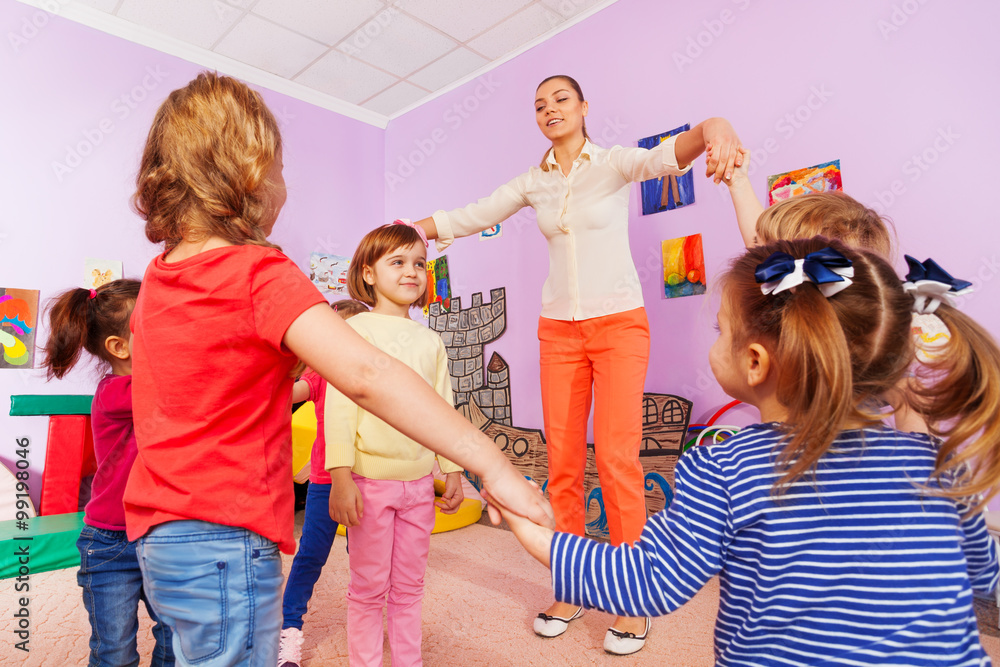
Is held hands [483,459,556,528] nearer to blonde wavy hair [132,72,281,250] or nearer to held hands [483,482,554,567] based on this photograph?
held hands [483,482,554,567]

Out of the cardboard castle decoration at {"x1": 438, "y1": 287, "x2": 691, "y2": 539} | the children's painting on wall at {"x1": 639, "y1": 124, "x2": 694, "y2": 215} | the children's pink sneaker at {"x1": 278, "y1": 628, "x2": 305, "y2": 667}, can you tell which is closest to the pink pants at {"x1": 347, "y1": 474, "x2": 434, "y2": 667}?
the children's pink sneaker at {"x1": 278, "y1": 628, "x2": 305, "y2": 667}

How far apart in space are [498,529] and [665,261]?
136 cm

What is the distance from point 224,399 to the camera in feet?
2.30

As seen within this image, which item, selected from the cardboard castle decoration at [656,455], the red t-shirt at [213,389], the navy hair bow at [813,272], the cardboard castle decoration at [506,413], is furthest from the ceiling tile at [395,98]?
the navy hair bow at [813,272]

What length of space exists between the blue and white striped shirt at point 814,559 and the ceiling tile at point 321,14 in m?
2.75

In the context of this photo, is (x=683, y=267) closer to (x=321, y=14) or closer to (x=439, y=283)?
(x=439, y=283)

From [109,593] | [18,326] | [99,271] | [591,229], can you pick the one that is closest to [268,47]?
[99,271]

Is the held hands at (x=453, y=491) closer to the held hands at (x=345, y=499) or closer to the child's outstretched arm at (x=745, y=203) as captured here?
the held hands at (x=345, y=499)

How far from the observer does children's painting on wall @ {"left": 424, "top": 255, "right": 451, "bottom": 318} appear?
10.8ft

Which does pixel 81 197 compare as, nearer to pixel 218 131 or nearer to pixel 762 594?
pixel 218 131

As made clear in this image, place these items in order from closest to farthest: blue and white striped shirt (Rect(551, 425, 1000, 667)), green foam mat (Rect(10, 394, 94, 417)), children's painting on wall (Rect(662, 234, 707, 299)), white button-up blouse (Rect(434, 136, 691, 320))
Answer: blue and white striped shirt (Rect(551, 425, 1000, 667)), white button-up blouse (Rect(434, 136, 691, 320)), green foam mat (Rect(10, 394, 94, 417)), children's painting on wall (Rect(662, 234, 707, 299))

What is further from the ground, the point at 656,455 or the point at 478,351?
the point at 478,351

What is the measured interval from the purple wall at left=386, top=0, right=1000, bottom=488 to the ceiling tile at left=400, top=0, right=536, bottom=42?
272mm

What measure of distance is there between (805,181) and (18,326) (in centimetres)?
320
